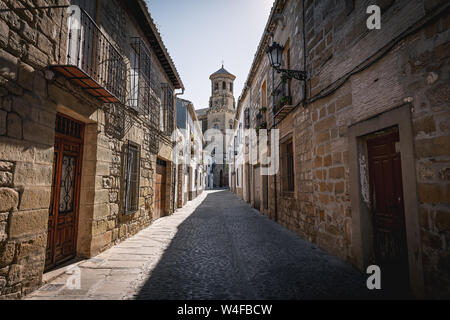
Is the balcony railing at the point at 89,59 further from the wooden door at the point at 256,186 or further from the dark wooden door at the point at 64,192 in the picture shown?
the wooden door at the point at 256,186

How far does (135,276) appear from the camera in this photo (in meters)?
3.27

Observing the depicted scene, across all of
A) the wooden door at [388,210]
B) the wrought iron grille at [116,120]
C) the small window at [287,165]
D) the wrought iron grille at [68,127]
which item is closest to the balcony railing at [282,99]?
the small window at [287,165]

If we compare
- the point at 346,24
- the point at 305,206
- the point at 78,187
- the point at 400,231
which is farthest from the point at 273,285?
the point at 346,24

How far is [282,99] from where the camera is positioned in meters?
6.54

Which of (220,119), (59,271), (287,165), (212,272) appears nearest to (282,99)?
(287,165)

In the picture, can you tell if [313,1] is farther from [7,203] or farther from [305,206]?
[7,203]

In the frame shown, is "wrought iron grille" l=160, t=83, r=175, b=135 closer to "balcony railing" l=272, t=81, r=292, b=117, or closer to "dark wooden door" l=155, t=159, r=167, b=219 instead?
"dark wooden door" l=155, t=159, r=167, b=219

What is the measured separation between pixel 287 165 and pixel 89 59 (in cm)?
554

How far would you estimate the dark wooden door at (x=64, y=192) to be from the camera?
11.6 feet

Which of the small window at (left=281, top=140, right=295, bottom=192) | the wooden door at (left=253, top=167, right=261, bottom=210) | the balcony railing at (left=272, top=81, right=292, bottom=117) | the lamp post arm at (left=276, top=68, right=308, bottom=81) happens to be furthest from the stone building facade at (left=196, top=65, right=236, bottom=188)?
the lamp post arm at (left=276, top=68, right=308, bottom=81)

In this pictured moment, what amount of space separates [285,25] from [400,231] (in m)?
6.28

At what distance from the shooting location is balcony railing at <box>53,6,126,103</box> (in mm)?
3312

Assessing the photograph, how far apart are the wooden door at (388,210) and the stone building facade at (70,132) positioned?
4.24 metres

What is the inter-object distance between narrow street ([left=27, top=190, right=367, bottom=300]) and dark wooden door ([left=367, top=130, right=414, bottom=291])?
1.39 feet
